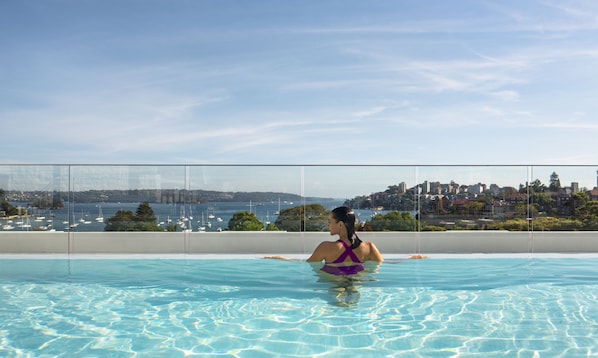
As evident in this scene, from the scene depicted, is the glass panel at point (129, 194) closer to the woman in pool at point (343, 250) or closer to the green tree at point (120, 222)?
the green tree at point (120, 222)

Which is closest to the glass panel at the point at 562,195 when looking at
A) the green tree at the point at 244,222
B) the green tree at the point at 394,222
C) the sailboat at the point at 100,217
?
the green tree at the point at 394,222

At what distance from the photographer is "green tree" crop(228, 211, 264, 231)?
8.58 m

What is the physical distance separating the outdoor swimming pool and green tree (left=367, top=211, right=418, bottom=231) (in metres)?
1.50

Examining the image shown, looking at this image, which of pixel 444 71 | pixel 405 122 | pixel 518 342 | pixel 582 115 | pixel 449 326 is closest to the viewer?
pixel 518 342

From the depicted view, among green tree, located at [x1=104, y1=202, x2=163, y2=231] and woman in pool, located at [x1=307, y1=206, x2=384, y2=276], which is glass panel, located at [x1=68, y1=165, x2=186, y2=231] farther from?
woman in pool, located at [x1=307, y1=206, x2=384, y2=276]

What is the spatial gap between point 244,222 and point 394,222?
7.85 feet

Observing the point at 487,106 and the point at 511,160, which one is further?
the point at 511,160

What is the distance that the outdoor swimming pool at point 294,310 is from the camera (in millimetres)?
3703

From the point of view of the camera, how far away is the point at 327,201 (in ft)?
28.4

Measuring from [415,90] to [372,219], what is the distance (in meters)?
5.71

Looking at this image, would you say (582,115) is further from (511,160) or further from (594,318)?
(594,318)

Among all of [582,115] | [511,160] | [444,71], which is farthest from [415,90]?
[511,160]

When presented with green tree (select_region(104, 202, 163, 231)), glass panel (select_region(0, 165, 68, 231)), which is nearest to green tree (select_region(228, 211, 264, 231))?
green tree (select_region(104, 202, 163, 231))

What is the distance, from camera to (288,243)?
28.1 feet
